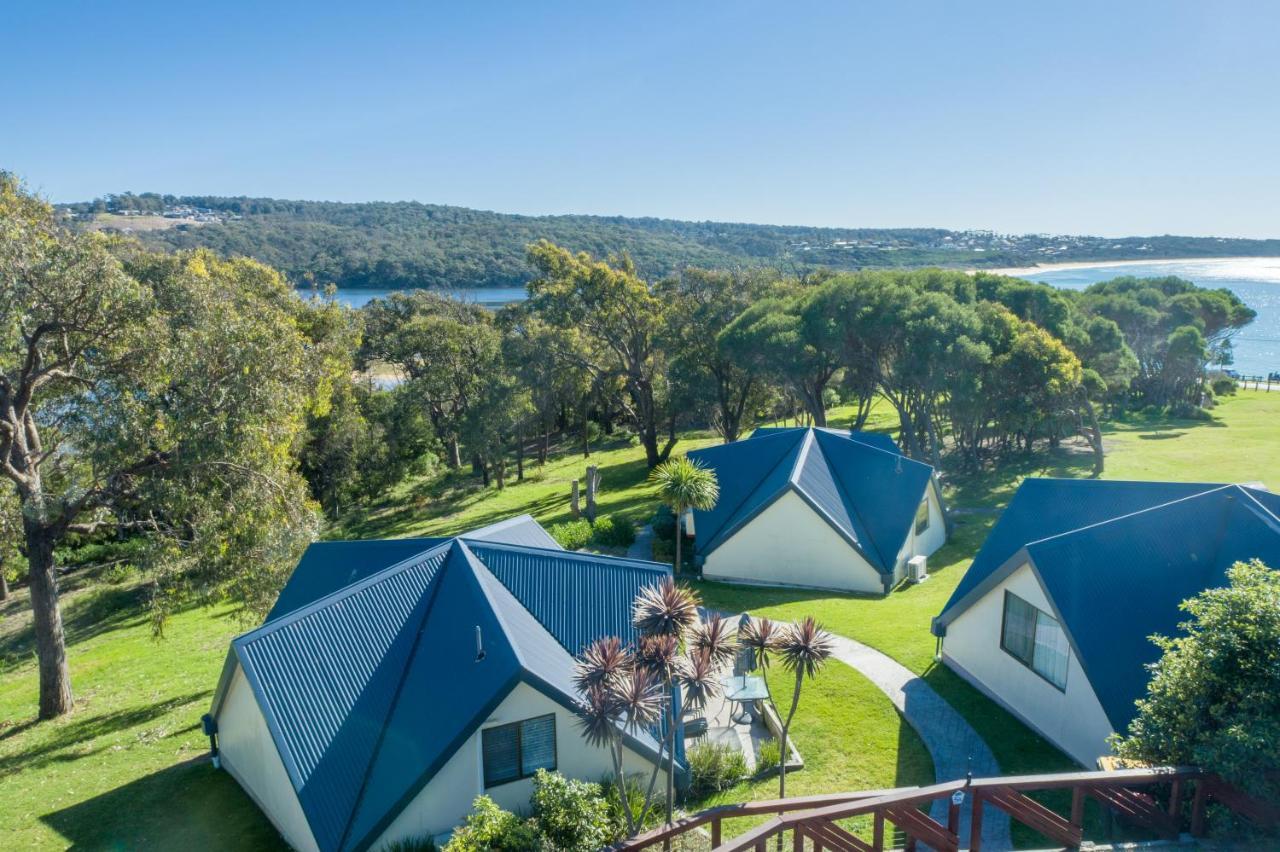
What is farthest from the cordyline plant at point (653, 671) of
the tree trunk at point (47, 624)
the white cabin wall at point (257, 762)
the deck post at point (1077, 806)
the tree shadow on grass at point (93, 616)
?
the tree shadow on grass at point (93, 616)

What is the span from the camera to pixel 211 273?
36.2 metres

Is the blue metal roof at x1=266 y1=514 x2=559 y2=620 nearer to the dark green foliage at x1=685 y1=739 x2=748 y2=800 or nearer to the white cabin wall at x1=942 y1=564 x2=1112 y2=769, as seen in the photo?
the dark green foliage at x1=685 y1=739 x2=748 y2=800

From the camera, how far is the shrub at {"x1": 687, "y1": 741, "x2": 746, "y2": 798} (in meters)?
13.9

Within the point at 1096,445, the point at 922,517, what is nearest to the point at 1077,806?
the point at 922,517

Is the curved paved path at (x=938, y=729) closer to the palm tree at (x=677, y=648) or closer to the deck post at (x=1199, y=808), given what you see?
the deck post at (x=1199, y=808)

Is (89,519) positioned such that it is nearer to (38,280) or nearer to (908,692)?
(38,280)

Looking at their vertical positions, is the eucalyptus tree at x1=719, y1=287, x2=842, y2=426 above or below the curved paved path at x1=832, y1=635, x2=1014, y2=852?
above

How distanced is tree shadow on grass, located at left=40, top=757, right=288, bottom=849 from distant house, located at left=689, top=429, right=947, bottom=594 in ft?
54.9

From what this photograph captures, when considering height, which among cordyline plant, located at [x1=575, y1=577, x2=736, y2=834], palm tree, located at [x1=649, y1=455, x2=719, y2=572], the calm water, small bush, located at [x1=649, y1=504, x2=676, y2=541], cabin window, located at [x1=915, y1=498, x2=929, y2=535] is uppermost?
the calm water

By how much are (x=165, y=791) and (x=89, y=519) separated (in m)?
9.08

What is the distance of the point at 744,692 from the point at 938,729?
4.11 meters

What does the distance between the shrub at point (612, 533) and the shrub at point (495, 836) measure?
18691mm

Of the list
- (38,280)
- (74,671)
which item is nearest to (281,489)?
(38,280)

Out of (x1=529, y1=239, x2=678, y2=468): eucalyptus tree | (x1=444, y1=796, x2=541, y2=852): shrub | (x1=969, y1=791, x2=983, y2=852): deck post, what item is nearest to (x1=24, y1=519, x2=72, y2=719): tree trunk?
(x1=444, y1=796, x2=541, y2=852): shrub
